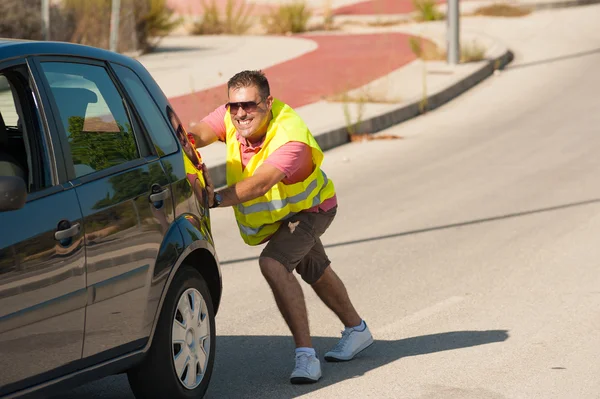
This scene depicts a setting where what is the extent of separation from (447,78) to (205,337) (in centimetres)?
1506

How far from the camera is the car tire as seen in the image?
5.39 m

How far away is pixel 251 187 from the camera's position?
5805 mm

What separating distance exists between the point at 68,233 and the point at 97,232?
0.71 ft

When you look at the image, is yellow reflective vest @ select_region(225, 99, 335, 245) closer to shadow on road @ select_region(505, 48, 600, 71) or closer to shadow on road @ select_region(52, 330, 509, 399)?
shadow on road @ select_region(52, 330, 509, 399)

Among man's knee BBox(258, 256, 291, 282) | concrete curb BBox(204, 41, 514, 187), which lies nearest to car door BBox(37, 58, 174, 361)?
man's knee BBox(258, 256, 291, 282)

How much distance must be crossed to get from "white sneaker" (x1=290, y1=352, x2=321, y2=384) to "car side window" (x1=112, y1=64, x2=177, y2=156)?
1.25m

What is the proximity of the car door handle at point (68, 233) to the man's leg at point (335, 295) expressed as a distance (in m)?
2.03

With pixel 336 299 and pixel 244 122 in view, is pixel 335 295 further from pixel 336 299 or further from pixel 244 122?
pixel 244 122

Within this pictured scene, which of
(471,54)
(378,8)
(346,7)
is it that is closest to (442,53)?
(471,54)

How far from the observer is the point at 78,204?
4855 mm

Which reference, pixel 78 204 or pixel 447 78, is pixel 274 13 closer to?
pixel 447 78

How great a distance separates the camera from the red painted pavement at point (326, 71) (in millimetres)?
17562

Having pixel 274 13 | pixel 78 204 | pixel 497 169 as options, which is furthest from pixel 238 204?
pixel 274 13

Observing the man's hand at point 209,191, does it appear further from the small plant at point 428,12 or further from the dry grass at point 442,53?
the small plant at point 428,12
